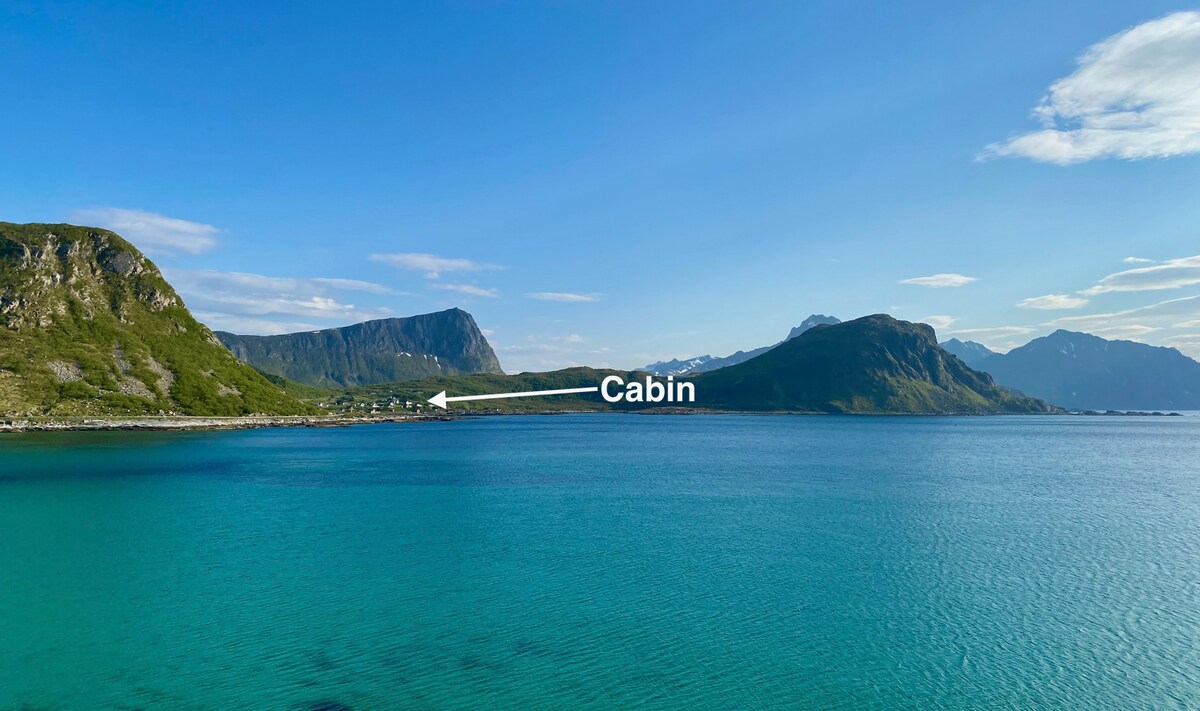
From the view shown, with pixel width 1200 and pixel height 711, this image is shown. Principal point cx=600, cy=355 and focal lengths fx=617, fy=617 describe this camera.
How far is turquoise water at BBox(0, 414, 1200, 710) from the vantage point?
27531 mm

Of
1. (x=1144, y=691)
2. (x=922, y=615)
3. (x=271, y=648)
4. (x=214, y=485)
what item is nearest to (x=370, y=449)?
(x=214, y=485)

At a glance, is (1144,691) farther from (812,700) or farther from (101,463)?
(101,463)

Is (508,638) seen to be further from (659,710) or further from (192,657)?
(192,657)

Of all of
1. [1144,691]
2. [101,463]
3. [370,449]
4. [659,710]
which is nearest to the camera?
[659,710]

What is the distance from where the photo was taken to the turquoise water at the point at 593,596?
27.5m

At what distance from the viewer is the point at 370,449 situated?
156 metres

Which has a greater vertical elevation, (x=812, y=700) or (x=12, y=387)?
(x=12, y=387)

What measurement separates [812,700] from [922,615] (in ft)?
47.2

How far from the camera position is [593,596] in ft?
130

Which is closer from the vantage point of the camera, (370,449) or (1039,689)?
(1039,689)

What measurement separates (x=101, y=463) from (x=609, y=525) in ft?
320

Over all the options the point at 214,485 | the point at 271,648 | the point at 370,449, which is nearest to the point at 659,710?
the point at 271,648

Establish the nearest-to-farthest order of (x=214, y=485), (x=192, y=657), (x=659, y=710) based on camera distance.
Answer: (x=659, y=710) → (x=192, y=657) → (x=214, y=485)

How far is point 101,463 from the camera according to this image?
106 m
